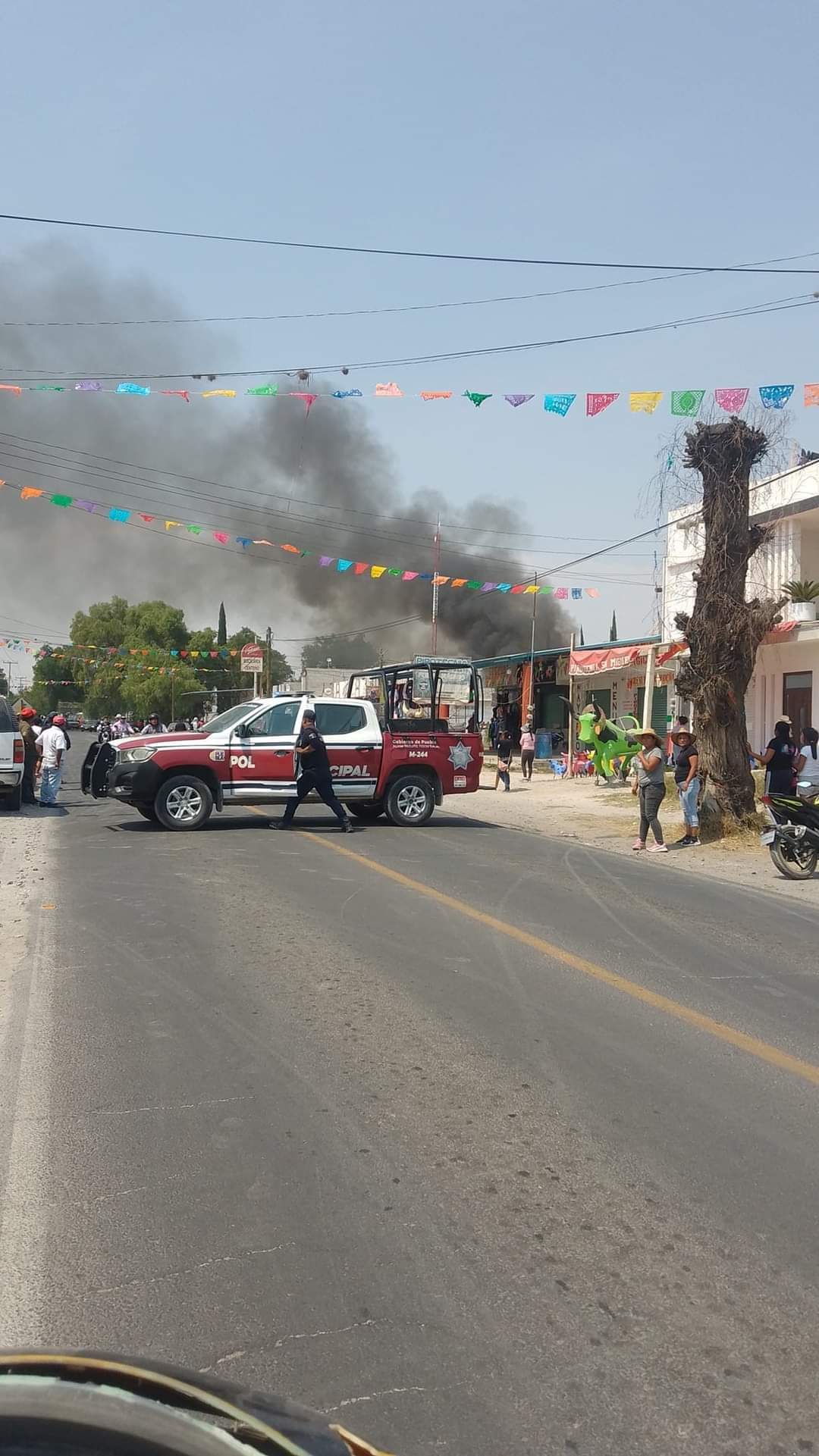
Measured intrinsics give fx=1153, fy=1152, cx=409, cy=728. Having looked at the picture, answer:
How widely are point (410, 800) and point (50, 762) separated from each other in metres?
6.61

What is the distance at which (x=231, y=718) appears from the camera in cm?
1605

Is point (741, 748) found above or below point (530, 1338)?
above

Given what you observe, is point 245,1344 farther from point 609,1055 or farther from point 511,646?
point 511,646

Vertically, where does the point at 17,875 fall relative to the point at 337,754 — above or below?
below

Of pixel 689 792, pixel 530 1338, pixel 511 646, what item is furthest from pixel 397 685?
pixel 511 646

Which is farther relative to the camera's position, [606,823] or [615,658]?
[615,658]

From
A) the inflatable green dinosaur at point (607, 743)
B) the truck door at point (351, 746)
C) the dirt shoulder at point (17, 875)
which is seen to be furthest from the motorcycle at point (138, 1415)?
the inflatable green dinosaur at point (607, 743)

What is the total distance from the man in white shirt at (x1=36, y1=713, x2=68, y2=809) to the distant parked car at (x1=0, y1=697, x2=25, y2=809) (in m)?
1.10

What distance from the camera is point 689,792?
51.7 ft

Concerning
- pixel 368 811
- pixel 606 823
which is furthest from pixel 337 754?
pixel 606 823

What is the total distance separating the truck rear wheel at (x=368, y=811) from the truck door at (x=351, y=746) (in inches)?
42.9

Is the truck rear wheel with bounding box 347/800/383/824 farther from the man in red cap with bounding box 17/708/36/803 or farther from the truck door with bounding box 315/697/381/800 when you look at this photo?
the man in red cap with bounding box 17/708/36/803

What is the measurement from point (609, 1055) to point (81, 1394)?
3961 millimetres

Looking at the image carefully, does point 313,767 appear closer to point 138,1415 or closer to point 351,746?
point 351,746
